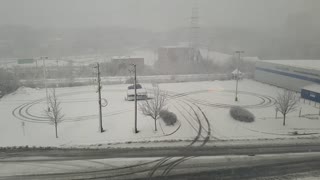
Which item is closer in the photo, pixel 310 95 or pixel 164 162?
pixel 164 162

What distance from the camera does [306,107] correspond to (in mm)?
26203

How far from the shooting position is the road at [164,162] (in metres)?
13.0

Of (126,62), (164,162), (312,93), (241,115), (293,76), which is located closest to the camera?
(164,162)

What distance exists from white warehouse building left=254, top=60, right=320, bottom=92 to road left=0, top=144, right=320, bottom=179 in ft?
57.8

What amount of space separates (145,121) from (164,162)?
7.61m

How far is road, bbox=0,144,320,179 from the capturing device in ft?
42.7

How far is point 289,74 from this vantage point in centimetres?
3462

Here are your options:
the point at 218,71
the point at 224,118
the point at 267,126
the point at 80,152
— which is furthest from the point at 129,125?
the point at 218,71

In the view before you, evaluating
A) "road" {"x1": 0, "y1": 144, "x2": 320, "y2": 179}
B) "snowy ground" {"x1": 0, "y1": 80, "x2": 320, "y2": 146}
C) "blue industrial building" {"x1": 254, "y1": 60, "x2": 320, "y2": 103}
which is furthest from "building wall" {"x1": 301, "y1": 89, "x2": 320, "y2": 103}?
"road" {"x1": 0, "y1": 144, "x2": 320, "y2": 179}

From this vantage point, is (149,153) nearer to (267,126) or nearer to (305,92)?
(267,126)

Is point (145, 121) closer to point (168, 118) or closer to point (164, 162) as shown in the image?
point (168, 118)

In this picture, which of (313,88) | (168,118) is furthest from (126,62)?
(313,88)

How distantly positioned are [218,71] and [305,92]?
30.3 meters

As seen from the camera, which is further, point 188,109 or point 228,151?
point 188,109
